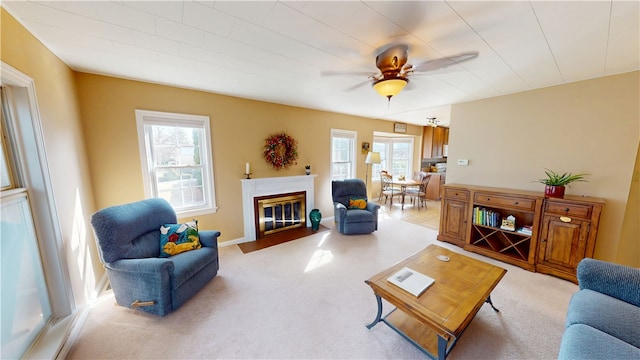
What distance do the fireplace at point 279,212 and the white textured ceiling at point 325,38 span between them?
6.41 feet

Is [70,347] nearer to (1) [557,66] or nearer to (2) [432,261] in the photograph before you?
(2) [432,261]

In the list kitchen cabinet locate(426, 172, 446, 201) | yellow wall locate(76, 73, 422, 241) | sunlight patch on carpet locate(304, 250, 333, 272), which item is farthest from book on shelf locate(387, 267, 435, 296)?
kitchen cabinet locate(426, 172, 446, 201)

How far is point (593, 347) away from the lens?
3.51 feet

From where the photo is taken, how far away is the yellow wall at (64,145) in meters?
1.45

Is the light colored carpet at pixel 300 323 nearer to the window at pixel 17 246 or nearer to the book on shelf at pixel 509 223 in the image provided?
the window at pixel 17 246

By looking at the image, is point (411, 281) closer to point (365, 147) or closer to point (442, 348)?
point (442, 348)

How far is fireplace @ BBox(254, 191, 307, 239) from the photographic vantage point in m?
3.61

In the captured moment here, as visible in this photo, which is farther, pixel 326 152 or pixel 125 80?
pixel 326 152

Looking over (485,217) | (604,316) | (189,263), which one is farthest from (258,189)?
(604,316)

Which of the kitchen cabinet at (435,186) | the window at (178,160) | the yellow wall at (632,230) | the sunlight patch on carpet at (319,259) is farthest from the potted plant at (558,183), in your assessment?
the window at (178,160)

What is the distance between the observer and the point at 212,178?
3.14 metres

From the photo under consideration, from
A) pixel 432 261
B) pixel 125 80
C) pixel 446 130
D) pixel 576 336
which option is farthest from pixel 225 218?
pixel 446 130

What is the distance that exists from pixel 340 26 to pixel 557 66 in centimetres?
235

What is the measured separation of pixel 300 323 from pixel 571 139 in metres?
3.79
